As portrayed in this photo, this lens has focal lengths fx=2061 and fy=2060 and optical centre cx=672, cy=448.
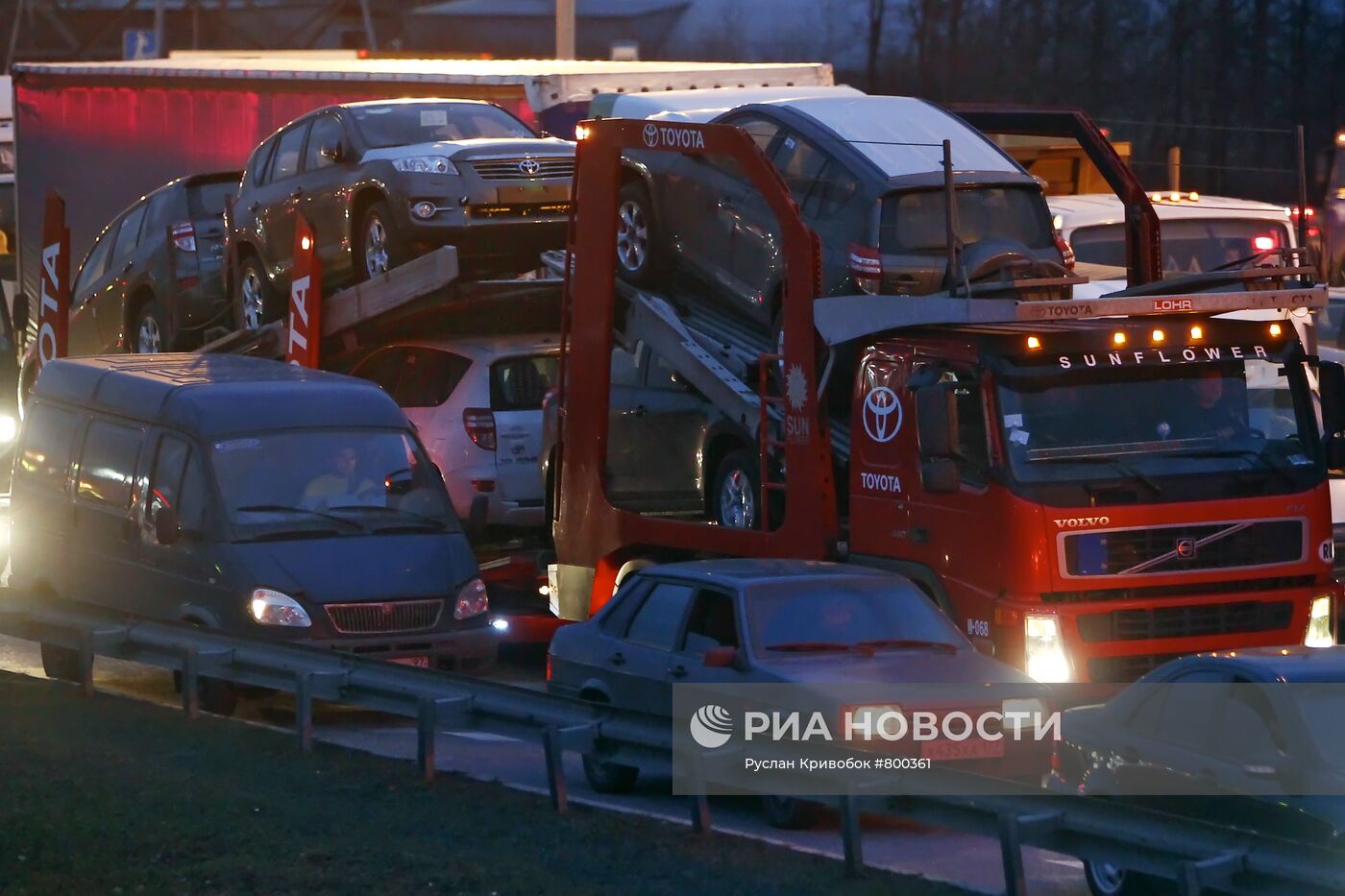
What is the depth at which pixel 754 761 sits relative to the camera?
869 centimetres

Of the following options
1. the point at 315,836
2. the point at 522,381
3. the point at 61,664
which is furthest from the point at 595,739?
Result: the point at 522,381

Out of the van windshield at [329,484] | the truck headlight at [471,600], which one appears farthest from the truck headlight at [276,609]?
the truck headlight at [471,600]

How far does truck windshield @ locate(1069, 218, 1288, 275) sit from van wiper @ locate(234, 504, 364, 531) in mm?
7162

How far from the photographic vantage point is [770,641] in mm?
9688

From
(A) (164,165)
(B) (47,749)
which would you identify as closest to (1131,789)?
(B) (47,749)

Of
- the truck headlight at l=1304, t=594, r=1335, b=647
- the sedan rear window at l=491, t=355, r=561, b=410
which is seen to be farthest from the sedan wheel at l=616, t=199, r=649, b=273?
the truck headlight at l=1304, t=594, r=1335, b=647

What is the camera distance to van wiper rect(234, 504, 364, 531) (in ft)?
41.5

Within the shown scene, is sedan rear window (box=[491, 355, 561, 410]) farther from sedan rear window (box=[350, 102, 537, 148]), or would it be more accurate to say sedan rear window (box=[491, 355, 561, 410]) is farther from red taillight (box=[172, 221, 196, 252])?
red taillight (box=[172, 221, 196, 252])

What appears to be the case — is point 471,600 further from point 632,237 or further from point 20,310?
point 20,310

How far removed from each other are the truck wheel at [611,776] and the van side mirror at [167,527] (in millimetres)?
3619

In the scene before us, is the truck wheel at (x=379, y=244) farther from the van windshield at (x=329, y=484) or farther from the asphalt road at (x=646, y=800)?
the asphalt road at (x=646, y=800)

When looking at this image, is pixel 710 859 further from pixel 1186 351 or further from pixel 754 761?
pixel 1186 351

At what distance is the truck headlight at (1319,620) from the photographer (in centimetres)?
1082

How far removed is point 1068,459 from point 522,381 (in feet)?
19.0
